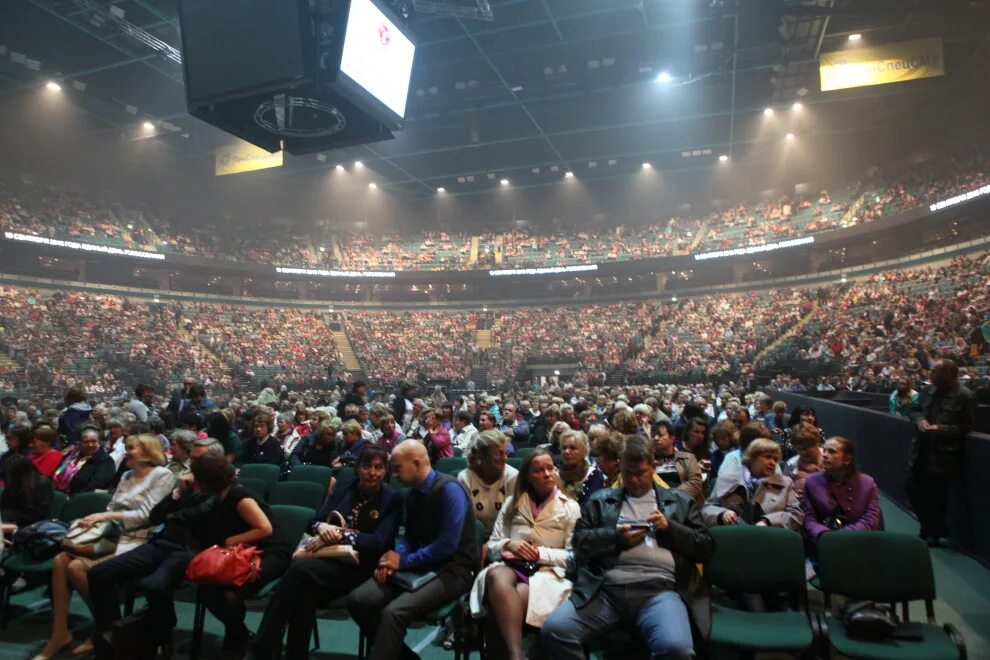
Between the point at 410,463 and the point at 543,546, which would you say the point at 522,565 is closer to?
the point at 543,546

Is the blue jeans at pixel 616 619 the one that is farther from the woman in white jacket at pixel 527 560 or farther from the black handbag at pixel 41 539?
the black handbag at pixel 41 539

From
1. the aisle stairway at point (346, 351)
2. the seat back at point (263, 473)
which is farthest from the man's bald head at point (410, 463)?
the aisle stairway at point (346, 351)

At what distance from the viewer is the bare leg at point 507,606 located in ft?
9.60

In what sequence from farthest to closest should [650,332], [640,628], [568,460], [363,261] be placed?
[363,261], [650,332], [568,460], [640,628]

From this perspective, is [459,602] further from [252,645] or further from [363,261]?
[363,261]

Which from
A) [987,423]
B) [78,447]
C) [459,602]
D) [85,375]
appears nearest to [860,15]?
[987,423]

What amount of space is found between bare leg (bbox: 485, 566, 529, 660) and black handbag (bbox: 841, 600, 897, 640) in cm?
161

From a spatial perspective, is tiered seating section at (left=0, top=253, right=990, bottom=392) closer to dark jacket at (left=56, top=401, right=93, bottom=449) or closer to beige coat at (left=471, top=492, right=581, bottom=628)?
dark jacket at (left=56, top=401, right=93, bottom=449)

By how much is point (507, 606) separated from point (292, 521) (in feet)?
6.19

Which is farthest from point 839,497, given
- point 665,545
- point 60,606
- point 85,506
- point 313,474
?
point 85,506

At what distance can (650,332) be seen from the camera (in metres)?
30.5

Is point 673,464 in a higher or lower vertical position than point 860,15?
lower

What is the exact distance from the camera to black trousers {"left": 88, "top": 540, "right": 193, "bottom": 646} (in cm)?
355

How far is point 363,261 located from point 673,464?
34304 mm
